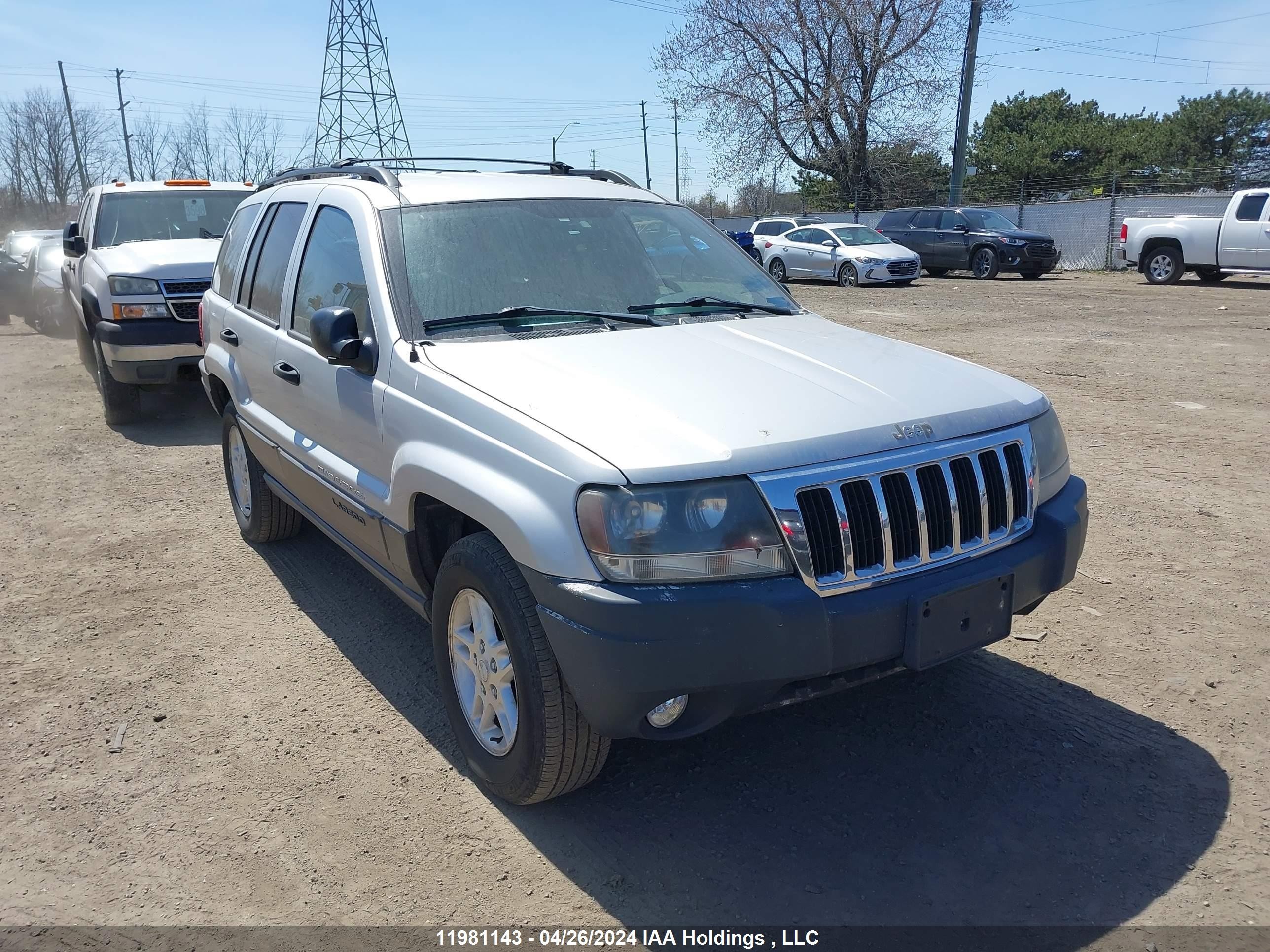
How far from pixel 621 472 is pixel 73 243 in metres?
9.04

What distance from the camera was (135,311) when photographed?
8.34 m

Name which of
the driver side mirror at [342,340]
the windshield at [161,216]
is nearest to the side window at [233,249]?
the driver side mirror at [342,340]

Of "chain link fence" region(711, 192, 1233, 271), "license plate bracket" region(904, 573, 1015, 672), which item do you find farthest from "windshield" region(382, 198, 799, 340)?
"chain link fence" region(711, 192, 1233, 271)

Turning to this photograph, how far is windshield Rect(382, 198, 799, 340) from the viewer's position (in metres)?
3.64

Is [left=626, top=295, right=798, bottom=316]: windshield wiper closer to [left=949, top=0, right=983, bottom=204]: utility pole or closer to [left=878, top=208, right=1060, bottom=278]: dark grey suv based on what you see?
[left=878, top=208, right=1060, bottom=278]: dark grey suv

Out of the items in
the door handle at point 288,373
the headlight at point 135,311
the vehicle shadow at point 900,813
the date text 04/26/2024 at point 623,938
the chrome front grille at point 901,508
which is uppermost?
the headlight at point 135,311

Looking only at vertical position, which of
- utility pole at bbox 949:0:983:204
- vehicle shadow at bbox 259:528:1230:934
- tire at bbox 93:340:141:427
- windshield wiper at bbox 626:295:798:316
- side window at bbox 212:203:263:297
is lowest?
vehicle shadow at bbox 259:528:1230:934

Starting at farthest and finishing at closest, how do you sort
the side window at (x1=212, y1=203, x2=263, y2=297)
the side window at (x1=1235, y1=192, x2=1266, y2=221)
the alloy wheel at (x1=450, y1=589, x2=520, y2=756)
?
the side window at (x1=1235, y1=192, x2=1266, y2=221) → the side window at (x1=212, y1=203, x2=263, y2=297) → the alloy wheel at (x1=450, y1=589, x2=520, y2=756)

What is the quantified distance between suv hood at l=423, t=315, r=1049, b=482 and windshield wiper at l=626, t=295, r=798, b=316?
0.24 m

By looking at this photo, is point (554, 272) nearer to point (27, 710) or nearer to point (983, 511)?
point (983, 511)

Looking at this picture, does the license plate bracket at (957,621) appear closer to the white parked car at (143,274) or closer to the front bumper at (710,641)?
the front bumper at (710,641)

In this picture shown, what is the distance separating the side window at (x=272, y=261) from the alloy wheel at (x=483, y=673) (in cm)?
205

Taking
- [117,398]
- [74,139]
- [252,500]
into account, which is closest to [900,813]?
[252,500]

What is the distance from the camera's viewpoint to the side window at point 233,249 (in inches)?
209
